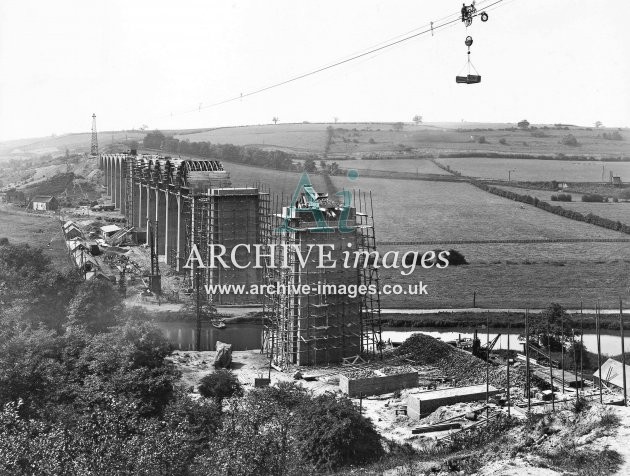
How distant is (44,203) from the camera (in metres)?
70.4

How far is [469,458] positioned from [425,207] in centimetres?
4771

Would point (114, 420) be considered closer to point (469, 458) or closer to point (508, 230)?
point (469, 458)

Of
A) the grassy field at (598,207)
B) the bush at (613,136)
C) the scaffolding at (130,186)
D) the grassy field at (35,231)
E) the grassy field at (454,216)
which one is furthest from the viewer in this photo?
the bush at (613,136)

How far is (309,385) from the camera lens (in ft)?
81.3

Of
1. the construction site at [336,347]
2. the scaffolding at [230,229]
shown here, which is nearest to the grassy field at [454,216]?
the scaffolding at [230,229]

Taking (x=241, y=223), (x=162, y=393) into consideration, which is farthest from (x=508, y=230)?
(x=162, y=393)

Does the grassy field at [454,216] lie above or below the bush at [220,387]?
above

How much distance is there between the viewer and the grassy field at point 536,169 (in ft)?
235

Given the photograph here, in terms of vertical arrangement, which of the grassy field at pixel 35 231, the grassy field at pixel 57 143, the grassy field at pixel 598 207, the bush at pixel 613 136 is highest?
the grassy field at pixel 57 143

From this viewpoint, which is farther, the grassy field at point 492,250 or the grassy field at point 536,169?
the grassy field at point 536,169

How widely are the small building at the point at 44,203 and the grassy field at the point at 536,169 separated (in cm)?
3948

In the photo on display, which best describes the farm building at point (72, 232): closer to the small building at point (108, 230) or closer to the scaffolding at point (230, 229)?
the small building at point (108, 230)

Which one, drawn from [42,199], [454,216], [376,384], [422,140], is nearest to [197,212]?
[376,384]

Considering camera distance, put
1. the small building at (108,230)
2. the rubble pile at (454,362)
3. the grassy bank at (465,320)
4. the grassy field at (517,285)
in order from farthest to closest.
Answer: the small building at (108,230), the grassy field at (517,285), the grassy bank at (465,320), the rubble pile at (454,362)
